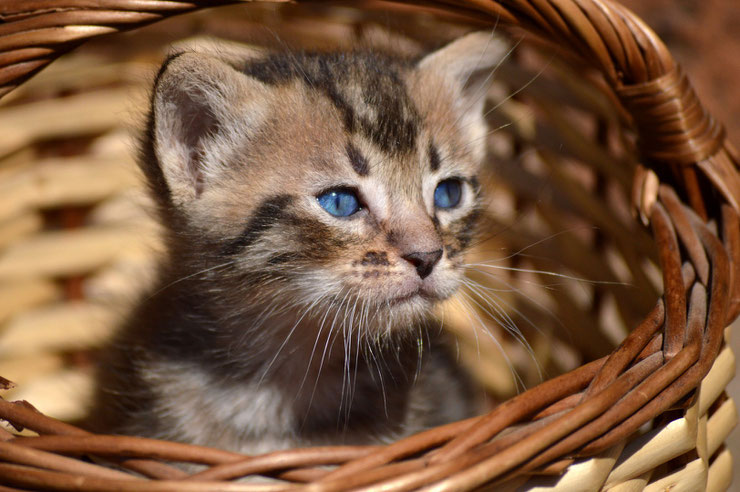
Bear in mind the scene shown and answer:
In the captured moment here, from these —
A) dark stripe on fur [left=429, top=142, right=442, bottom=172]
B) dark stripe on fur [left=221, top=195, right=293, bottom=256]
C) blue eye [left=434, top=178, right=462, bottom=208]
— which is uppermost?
dark stripe on fur [left=429, top=142, right=442, bottom=172]

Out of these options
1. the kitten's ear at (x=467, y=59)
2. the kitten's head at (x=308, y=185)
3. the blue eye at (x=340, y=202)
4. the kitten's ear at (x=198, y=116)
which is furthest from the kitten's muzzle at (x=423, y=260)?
the kitten's ear at (x=467, y=59)

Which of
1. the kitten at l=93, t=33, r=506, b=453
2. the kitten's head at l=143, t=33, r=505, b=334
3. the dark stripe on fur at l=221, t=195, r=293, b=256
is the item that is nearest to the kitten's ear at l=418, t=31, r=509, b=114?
the kitten at l=93, t=33, r=506, b=453

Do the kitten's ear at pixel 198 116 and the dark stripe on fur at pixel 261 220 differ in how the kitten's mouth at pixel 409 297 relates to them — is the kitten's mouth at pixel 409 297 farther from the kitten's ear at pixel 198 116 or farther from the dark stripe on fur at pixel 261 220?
the kitten's ear at pixel 198 116

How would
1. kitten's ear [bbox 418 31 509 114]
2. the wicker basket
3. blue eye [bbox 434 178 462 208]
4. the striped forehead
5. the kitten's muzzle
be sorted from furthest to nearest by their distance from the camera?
kitten's ear [bbox 418 31 509 114] → blue eye [bbox 434 178 462 208] → the striped forehead → the kitten's muzzle → the wicker basket

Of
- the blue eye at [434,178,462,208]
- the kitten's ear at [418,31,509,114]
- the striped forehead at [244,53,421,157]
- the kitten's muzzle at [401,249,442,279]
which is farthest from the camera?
the kitten's ear at [418,31,509,114]

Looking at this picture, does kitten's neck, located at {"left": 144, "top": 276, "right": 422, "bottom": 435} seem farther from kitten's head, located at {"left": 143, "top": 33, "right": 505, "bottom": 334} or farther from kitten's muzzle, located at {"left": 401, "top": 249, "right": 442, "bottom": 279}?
kitten's muzzle, located at {"left": 401, "top": 249, "right": 442, "bottom": 279}

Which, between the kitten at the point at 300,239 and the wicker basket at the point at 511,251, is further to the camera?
the kitten at the point at 300,239
